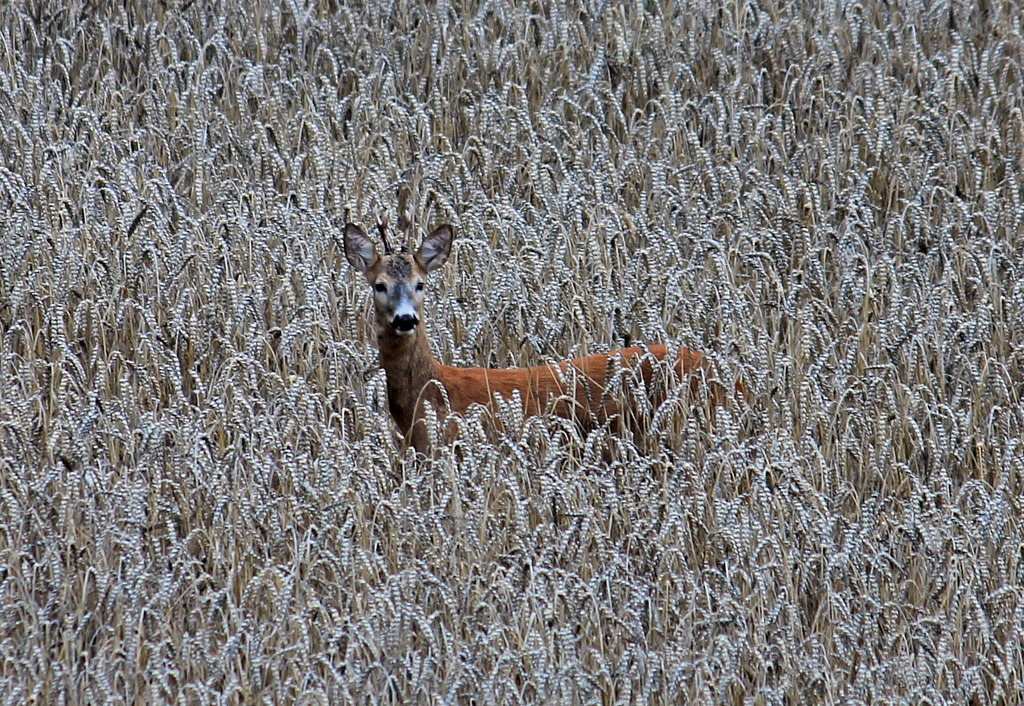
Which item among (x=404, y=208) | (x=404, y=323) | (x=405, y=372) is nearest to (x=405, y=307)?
(x=404, y=323)

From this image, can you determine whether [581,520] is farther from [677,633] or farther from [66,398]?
[66,398]

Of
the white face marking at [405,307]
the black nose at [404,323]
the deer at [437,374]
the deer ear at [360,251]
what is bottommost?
the deer at [437,374]

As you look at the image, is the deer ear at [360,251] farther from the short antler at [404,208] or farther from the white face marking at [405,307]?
the short antler at [404,208]

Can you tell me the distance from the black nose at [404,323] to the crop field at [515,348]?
23cm

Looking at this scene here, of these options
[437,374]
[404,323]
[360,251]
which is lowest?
[437,374]

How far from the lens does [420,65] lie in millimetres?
9805

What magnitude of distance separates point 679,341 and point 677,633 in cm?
186

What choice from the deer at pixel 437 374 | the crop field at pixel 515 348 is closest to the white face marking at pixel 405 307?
the deer at pixel 437 374

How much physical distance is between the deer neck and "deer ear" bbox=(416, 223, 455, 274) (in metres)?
0.43

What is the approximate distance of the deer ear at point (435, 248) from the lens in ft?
21.6

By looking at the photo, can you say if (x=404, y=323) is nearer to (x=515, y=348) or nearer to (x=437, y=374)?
(x=437, y=374)

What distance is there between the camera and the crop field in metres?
4.45

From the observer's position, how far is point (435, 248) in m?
6.61

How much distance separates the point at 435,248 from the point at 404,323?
58 centimetres
